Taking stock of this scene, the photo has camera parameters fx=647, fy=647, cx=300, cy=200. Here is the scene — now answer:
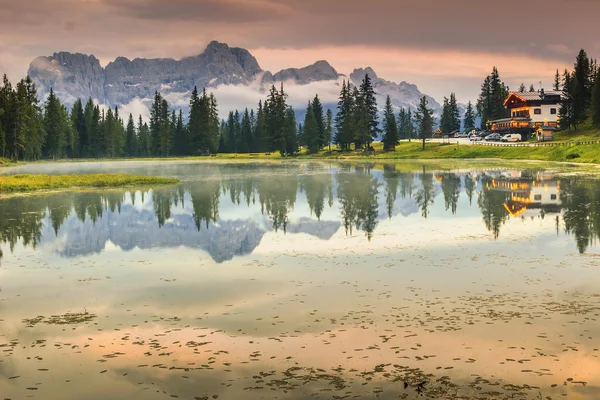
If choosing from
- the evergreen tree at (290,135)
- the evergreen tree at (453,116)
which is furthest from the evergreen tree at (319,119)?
the evergreen tree at (453,116)

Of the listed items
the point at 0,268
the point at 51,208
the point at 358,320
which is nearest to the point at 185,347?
the point at 358,320

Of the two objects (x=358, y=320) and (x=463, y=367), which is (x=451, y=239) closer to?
(x=358, y=320)

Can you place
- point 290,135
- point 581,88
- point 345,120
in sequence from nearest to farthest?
point 581,88 → point 345,120 → point 290,135

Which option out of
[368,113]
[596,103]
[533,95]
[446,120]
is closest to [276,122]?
[368,113]

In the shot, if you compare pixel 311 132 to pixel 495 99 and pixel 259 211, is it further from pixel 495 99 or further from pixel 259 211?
pixel 259 211

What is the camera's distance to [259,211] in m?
43.0

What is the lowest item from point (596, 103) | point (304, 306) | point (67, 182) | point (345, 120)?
point (304, 306)

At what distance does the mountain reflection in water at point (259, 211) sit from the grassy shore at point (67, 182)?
6686mm

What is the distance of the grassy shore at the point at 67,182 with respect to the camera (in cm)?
6166

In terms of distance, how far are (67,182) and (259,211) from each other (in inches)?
1315

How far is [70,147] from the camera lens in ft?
644

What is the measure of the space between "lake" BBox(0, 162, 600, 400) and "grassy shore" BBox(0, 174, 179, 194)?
2582cm

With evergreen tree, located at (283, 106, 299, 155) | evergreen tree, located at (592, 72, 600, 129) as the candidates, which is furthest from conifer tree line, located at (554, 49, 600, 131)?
evergreen tree, located at (283, 106, 299, 155)

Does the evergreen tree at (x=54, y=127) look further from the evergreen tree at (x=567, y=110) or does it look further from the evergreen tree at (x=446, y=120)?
the evergreen tree at (x=567, y=110)
